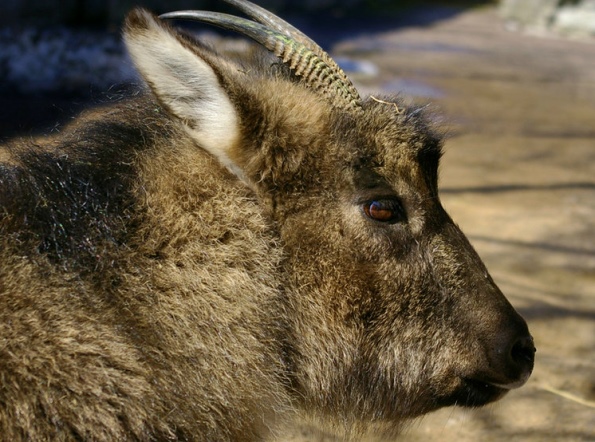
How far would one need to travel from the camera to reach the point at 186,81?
Result: 2988 mm

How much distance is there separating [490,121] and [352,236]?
8.33 meters

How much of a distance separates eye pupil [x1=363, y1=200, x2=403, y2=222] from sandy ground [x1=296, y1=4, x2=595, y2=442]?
0.96 m

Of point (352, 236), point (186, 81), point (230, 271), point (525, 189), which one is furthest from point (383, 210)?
point (525, 189)

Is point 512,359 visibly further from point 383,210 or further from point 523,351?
point 383,210

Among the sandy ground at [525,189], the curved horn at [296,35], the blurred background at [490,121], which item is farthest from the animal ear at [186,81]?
the sandy ground at [525,189]

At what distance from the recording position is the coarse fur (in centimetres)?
264

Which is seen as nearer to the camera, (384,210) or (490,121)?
(384,210)

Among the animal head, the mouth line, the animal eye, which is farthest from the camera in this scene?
the mouth line

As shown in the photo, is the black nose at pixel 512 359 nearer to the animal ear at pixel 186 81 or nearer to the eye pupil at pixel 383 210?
the eye pupil at pixel 383 210

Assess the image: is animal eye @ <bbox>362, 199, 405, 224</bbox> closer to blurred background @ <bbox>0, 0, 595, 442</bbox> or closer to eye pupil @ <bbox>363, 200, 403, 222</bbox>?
eye pupil @ <bbox>363, 200, 403, 222</bbox>

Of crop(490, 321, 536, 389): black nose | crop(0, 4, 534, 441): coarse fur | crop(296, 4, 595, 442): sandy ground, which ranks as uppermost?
crop(0, 4, 534, 441): coarse fur

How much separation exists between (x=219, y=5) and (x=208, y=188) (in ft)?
38.8

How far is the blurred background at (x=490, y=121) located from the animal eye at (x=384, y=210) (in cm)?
62

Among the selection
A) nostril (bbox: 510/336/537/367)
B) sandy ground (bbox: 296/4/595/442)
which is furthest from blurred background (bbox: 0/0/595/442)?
nostril (bbox: 510/336/537/367)
